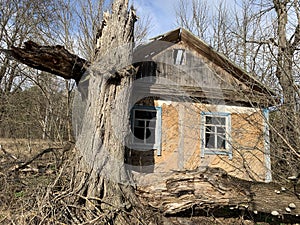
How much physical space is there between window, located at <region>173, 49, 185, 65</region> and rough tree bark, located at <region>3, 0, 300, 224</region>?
11.7 ft

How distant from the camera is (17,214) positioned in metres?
3.58

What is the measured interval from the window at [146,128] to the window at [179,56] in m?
1.90

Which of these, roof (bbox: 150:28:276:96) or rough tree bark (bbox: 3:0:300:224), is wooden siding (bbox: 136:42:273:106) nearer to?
roof (bbox: 150:28:276:96)

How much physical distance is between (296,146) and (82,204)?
12.4 ft

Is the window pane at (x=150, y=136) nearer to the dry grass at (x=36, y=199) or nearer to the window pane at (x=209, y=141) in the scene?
the window pane at (x=209, y=141)

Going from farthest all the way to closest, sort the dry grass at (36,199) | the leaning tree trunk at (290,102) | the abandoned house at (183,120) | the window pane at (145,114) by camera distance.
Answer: the window pane at (145,114), the abandoned house at (183,120), the leaning tree trunk at (290,102), the dry grass at (36,199)

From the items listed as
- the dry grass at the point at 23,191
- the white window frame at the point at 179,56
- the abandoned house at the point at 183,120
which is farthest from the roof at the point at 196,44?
the dry grass at the point at 23,191

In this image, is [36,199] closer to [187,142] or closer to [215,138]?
[187,142]

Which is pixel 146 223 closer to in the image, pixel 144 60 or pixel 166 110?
pixel 166 110

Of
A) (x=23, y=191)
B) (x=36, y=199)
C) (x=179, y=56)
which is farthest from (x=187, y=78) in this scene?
(x=36, y=199)

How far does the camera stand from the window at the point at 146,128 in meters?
7.22

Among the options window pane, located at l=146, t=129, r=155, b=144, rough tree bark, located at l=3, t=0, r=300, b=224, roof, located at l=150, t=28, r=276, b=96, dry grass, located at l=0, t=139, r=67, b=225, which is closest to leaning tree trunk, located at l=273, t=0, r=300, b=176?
rough tree bark, located at l=3, t=0, r=300, b=224

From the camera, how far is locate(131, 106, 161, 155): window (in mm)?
7216

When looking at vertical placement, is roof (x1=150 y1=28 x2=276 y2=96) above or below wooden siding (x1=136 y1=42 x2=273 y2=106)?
above
